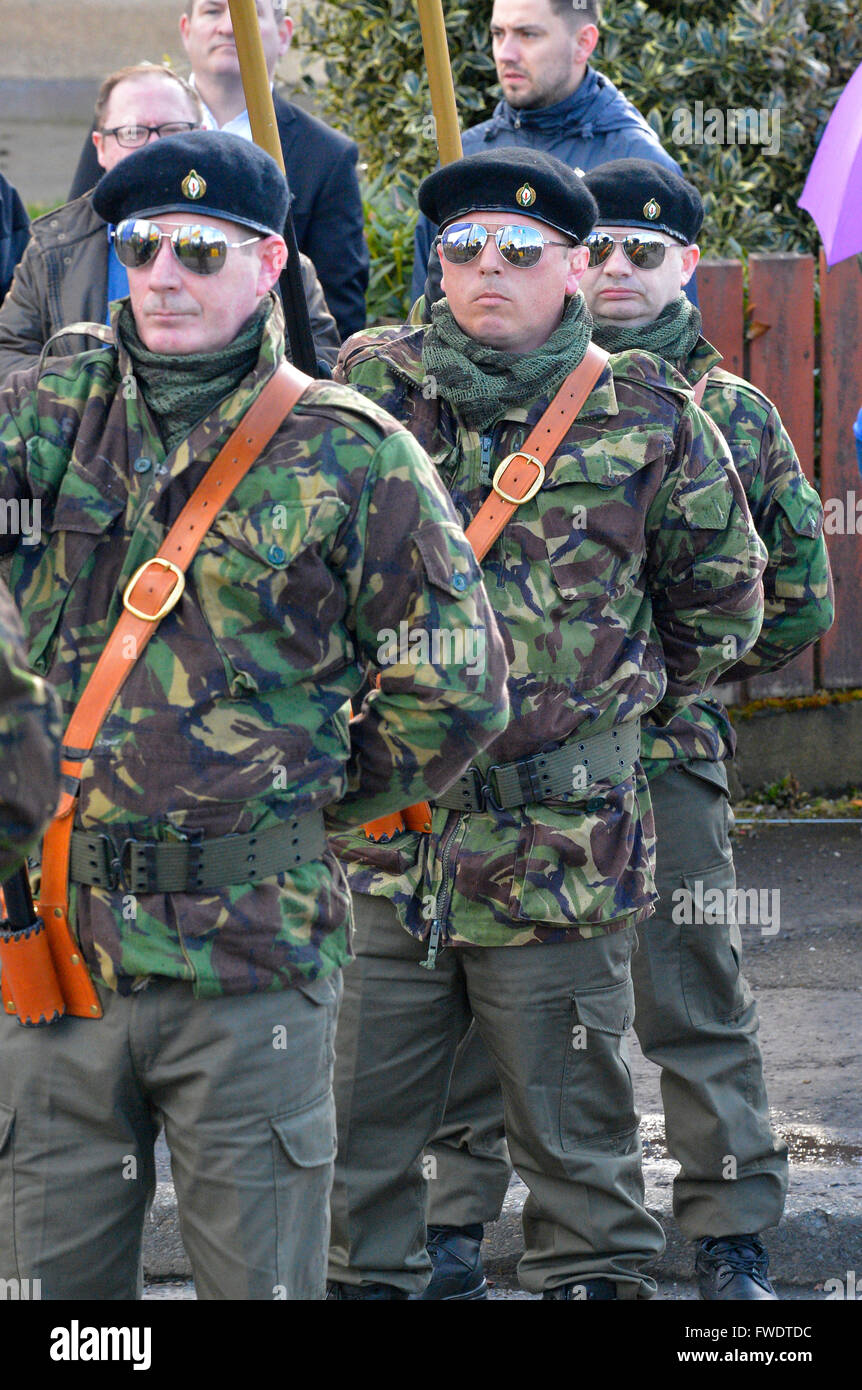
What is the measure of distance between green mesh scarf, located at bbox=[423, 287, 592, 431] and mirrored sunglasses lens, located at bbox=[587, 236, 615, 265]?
0.44 metres

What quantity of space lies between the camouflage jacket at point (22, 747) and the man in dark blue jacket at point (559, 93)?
3.20m

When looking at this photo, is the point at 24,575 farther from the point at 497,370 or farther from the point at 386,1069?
the point at 386,1069

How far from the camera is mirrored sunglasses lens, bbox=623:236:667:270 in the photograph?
3.60 meters

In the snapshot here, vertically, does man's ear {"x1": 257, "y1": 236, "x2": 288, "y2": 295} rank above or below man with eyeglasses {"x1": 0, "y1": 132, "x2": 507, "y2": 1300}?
above

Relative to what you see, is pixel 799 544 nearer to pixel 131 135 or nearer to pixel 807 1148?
pixel 807 1148

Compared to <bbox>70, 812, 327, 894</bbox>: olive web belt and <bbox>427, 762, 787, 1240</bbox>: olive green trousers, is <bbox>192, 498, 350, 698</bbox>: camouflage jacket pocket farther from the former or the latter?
<bbox>427, 762, 787, 1240</bbox>: olive green trousers

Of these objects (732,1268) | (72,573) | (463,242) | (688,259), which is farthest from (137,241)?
(732,1268)

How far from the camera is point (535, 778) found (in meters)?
3.13

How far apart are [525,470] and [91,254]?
147 centimetres

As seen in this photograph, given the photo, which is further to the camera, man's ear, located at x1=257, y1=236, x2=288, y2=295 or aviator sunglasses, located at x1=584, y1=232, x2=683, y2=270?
aviator sunglasses, located at x1=584, y1=232, x2=683, y2=270

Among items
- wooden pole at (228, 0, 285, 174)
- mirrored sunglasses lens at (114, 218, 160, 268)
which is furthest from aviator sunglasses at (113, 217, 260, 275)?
wooden pole at (228, 0, 285, 174)

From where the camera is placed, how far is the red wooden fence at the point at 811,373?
633 centimetres
